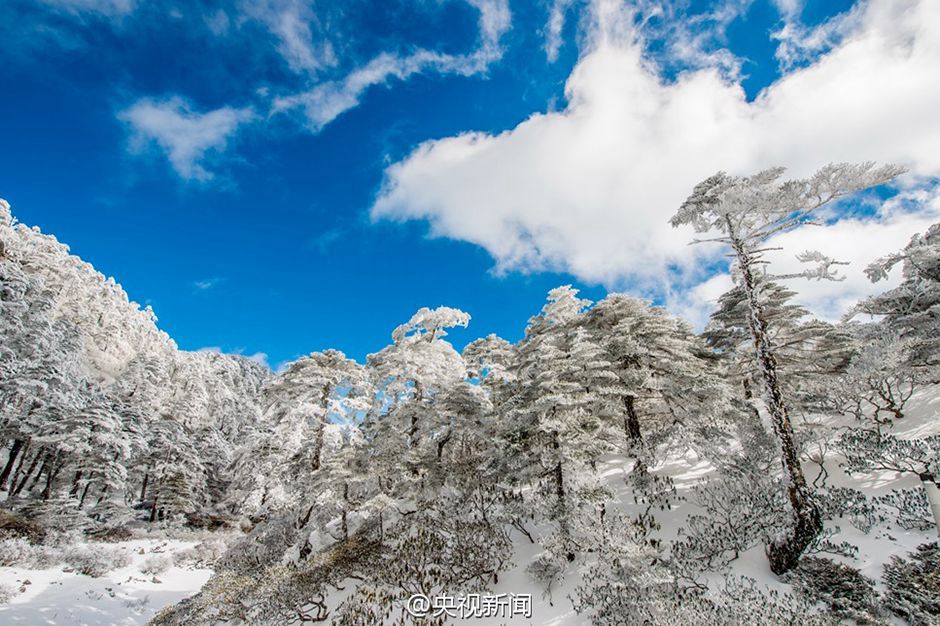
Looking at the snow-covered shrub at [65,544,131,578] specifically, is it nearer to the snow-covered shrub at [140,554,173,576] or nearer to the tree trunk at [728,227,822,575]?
the snow-covered shrub at [140,554,173,576]

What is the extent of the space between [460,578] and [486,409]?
216 inches

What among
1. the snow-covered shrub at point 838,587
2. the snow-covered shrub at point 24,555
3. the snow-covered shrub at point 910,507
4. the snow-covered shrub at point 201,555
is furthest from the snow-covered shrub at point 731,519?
the snow-covered shrub at point 24,555

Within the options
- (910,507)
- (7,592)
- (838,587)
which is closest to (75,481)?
(7,592)

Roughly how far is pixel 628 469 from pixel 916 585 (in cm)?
1064

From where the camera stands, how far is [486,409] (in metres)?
15.4

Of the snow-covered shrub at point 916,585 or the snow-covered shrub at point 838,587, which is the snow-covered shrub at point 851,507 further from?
the snow-covered shrub at point 838,587

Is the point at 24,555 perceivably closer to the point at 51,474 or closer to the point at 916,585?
the point at 51,474

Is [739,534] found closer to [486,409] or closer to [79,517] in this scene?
[486,409]

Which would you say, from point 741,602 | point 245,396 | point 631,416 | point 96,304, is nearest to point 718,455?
point 631,416

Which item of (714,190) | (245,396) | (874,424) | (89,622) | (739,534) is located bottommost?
(89,622)

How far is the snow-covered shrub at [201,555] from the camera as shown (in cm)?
3006

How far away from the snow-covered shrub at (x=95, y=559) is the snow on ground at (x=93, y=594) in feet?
1.57

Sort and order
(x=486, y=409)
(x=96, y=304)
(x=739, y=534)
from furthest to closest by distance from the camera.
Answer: (x=96, y=304) → (x=486, y=409) → (x=739, y=534)

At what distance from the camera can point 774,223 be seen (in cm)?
1195
